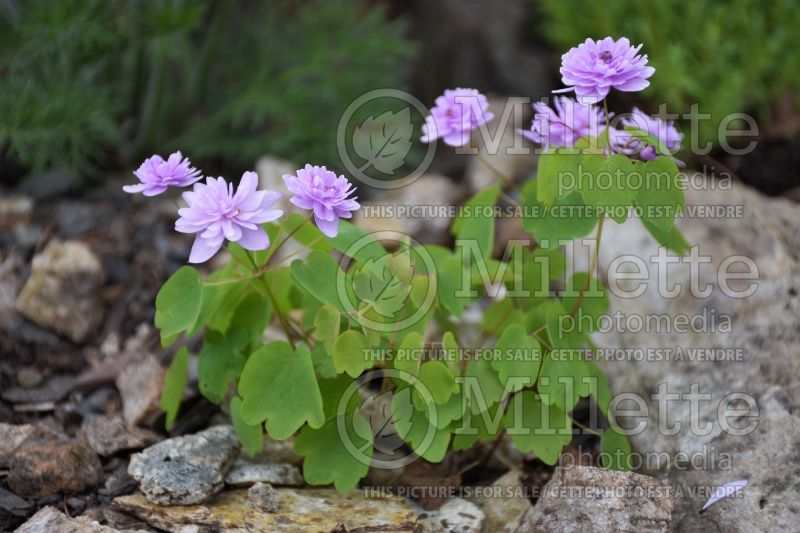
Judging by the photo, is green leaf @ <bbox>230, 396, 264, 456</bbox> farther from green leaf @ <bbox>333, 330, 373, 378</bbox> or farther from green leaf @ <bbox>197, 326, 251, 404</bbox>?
green leaf @ <bbox>333, 330, 373, 378</bbox>

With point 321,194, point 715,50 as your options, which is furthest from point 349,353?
point 715,50

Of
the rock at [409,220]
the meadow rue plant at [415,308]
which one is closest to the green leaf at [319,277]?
the meadow rue plant at [415,308]

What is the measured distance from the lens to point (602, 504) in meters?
1.68

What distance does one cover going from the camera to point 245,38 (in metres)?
3.69

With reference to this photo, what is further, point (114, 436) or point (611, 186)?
point (114, 436)

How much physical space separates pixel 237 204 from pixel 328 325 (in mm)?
302

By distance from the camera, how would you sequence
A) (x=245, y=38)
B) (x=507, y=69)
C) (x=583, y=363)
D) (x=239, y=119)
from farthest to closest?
(x=507, y=69), (x=245, y=38), (x=239, y=119), (x=583, y=363)

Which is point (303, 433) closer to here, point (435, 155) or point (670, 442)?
point (670, 442)

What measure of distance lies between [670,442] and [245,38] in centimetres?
251

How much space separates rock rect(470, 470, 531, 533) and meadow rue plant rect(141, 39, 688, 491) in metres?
0.17

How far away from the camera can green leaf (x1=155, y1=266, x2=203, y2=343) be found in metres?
1.68

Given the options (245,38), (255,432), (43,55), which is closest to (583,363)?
(255,432)

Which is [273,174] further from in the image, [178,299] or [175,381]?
[178,299]

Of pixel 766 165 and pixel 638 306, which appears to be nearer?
pixel 638 306
